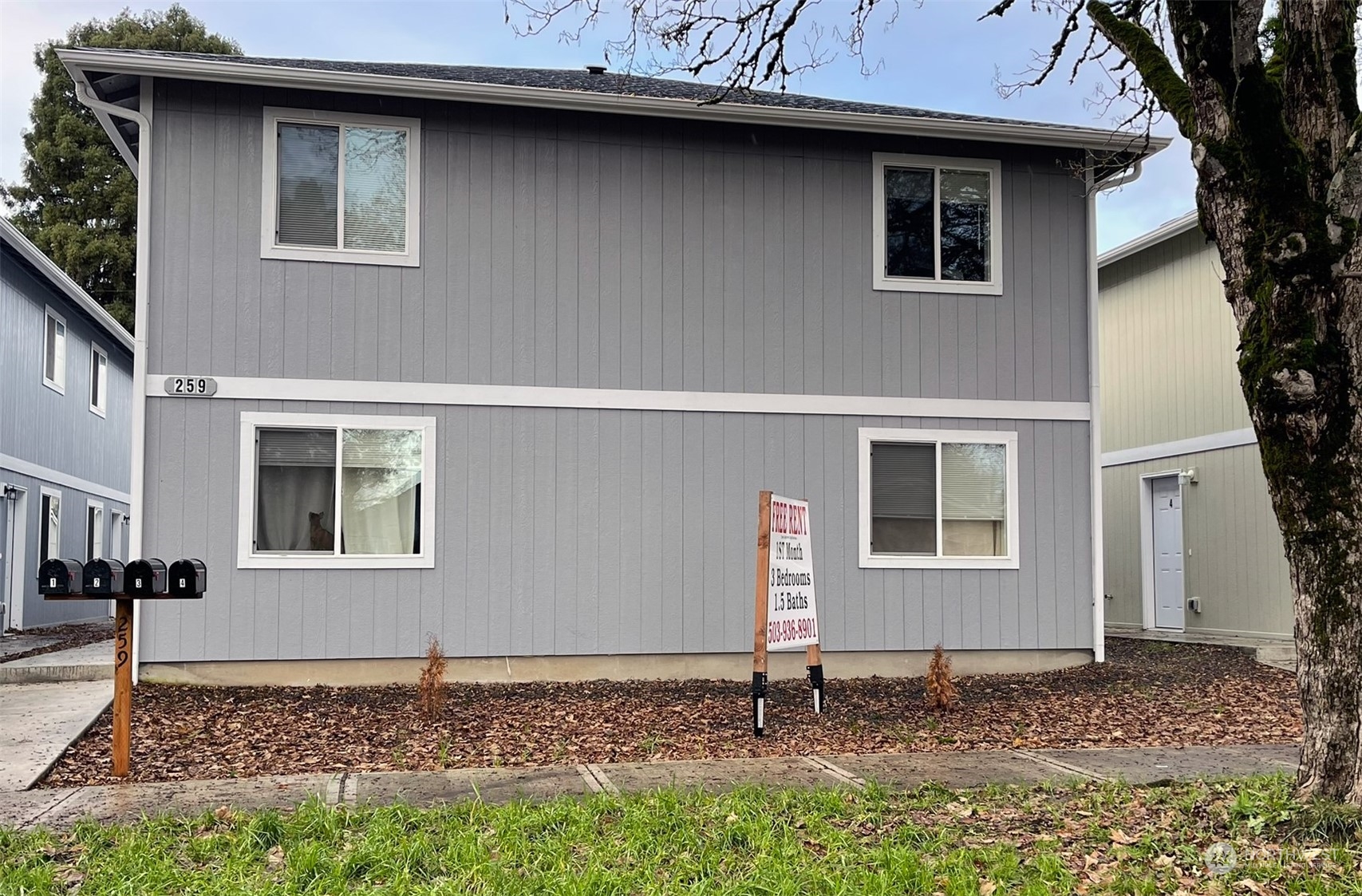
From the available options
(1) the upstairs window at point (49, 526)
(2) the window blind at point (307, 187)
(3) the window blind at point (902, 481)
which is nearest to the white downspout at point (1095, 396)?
(3) the window blind at point (902, 481)

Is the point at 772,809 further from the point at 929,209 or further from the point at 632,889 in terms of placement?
the point at 929,209

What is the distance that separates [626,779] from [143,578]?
289 centimetres

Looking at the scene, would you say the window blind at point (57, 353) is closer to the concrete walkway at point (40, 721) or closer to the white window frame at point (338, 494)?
the concrete walkway at point (40, 721)

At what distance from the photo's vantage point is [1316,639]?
5180 millimetres

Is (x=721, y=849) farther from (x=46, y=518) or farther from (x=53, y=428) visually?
(x=53, y=428)

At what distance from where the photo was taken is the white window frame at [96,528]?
19.8 meters

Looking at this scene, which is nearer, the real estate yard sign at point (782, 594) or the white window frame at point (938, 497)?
the real estate yard sign at point (782, 594)

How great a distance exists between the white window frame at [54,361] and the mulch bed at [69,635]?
3.55 meters

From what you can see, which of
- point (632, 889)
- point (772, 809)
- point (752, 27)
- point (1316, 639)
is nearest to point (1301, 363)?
point (1316, 639)

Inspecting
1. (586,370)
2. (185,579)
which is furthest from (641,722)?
(586,370)

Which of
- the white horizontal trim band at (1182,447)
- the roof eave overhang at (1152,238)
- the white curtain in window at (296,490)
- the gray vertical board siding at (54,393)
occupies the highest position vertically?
the roof eave overhang at (1152,238)

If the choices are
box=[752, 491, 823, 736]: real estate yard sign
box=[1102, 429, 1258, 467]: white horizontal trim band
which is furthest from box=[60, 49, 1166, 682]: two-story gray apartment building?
box=[1102, 429, 1258, 467]: white horizontal trim band

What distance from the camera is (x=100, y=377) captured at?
20344 millimetres

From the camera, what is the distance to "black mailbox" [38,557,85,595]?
20.0ft
